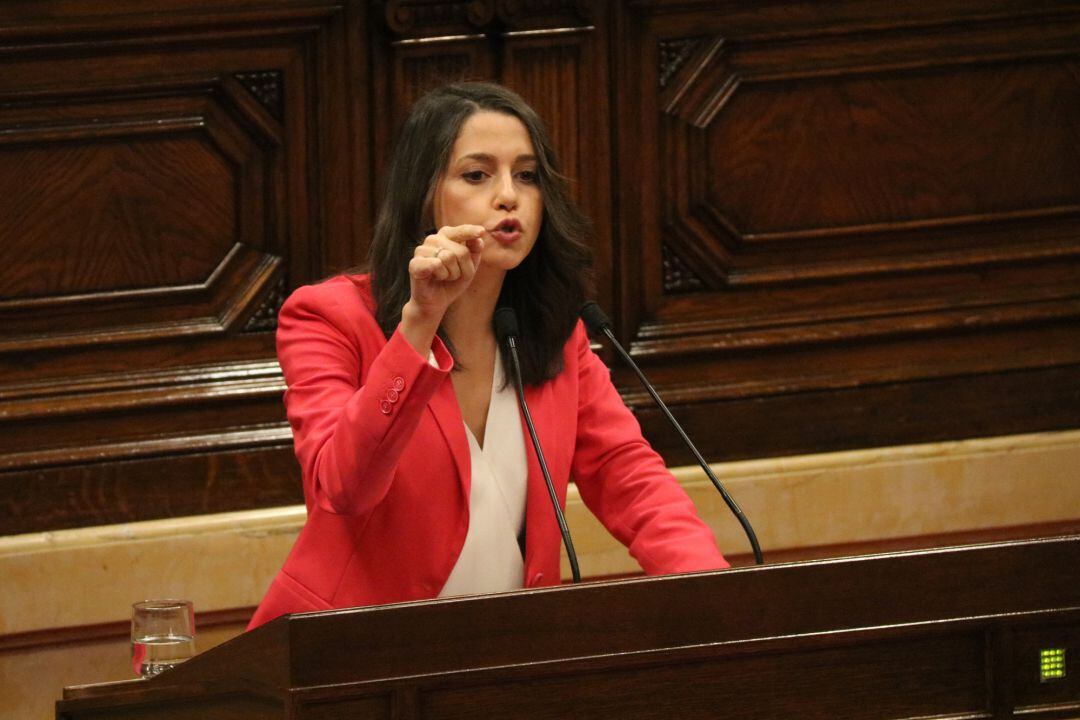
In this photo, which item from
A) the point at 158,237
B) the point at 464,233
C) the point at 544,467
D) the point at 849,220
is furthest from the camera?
the point at 849,220

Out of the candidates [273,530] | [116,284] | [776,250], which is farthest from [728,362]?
[116,284]

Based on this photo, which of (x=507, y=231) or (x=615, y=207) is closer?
(x=507, y=231)

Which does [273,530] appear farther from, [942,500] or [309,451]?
[942,500]

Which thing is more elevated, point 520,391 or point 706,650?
point 520,391

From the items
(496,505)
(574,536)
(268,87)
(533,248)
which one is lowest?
(574,536)

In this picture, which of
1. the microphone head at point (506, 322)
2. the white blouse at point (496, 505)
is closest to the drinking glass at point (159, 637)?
the white blouse at point (496, 505)

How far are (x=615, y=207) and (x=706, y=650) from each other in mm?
1979

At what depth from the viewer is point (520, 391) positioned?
202 centimetres

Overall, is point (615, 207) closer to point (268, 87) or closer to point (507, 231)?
point (268, 87)

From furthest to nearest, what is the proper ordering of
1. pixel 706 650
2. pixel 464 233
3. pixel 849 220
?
pixel 849 220, pixel 464 233, pixel 706 650

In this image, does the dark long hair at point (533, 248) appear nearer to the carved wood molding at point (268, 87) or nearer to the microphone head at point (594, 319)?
the microphone head at point (594, 319)

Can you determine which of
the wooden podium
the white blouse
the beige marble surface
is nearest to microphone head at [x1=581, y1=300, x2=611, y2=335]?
the white blouse

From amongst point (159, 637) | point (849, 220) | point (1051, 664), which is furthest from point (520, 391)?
point (849, 220)

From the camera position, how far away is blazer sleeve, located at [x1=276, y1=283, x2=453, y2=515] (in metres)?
1.80
